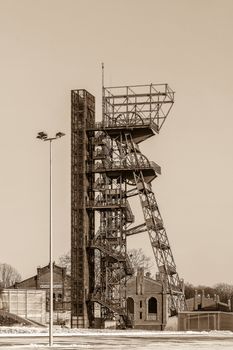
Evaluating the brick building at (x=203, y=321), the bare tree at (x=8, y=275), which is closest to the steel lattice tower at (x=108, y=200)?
the brick building at (x=203, y=321)

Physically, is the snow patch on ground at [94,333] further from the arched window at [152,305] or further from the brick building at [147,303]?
the arched window at [152,305]

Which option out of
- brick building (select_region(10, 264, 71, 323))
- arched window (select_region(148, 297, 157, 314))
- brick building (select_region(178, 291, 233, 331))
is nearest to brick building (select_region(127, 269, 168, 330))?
arched window (select_region(148, 297, 157, 314))

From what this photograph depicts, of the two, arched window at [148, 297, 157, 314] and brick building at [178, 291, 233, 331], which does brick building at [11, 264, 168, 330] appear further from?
brick building at [178, 291, 233, 331]

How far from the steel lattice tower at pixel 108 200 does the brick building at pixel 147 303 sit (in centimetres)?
801

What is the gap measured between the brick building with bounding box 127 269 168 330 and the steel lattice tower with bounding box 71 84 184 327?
8011 millimetres

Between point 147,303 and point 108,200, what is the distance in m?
23.0

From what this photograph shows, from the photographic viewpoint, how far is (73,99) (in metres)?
102

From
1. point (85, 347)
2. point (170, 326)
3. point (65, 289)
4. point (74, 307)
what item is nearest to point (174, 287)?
point (170, 326)

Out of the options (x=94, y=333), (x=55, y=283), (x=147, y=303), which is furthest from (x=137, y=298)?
(x=94, y=333)

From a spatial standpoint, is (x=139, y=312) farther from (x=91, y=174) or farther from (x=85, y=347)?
(x=85, y=347)

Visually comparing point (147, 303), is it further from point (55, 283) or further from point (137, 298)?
point (55, 283)

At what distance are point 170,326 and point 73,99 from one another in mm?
28296

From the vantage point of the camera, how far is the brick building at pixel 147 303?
11025cm

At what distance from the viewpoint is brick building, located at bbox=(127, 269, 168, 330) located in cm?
11025
